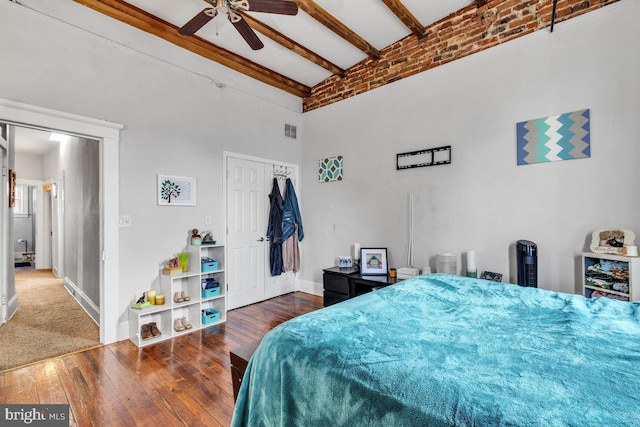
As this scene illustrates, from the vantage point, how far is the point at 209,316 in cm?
337

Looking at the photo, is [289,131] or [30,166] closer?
[289,131]

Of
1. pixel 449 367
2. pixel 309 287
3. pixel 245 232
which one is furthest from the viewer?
pixel 309 287

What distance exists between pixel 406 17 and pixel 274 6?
1.64 metres

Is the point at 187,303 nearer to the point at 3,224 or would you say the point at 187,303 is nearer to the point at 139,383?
the point at 139,383

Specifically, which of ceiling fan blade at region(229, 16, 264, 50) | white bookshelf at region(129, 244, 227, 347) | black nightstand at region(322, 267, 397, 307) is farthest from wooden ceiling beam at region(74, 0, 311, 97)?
black nightstand at region(322, 267, 397, 307)

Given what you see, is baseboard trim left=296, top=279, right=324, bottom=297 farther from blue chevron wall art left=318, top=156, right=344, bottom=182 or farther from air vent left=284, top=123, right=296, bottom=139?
air vent left=284, top=123, right=296, bottom=139

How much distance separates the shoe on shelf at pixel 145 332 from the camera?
9.54ft

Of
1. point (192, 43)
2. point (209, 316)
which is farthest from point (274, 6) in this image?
point (209, 316)

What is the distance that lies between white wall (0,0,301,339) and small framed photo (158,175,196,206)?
7 centimetres

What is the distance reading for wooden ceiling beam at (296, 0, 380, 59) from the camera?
2.98 metres

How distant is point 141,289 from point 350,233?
2.56m

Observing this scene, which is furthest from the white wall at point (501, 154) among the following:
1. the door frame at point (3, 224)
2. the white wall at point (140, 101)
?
the door frame at point (3, 224)

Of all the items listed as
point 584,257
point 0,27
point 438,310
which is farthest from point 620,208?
point 0,27

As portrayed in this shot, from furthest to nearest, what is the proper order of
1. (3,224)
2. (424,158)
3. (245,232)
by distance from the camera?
1. (245,232)
2. (424,158)
3. (3,224)
